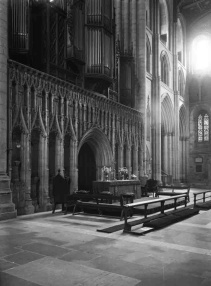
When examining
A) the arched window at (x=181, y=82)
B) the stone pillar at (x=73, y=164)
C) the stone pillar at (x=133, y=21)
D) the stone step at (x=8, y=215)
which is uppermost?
the stone pillar at (x=133, y=21)

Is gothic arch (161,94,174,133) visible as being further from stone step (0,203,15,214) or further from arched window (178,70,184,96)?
stone step (0,203,15,214)

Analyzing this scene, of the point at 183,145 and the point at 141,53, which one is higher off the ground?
the point at 141,53

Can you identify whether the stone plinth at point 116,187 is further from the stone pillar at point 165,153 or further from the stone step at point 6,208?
the stone pillar at point 165,153

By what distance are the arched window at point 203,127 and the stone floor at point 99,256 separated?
935 inches

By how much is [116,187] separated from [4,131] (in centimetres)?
616

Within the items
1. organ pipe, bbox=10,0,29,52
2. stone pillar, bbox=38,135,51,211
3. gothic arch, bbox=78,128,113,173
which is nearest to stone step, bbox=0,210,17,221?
stone pillar, bbox=38,135,51,211

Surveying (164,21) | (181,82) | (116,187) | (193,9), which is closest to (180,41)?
(193,9)

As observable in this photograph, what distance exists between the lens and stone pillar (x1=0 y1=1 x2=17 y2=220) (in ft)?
34.6

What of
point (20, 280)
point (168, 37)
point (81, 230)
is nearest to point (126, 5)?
point (168, 37)

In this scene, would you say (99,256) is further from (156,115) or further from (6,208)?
(156,115)

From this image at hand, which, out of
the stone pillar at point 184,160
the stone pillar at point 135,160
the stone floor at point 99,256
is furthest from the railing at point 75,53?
the stone pillar at point 184,160

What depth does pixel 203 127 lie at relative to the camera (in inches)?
1266

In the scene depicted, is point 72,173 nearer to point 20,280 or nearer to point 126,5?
point 20,280

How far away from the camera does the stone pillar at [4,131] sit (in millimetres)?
10547
